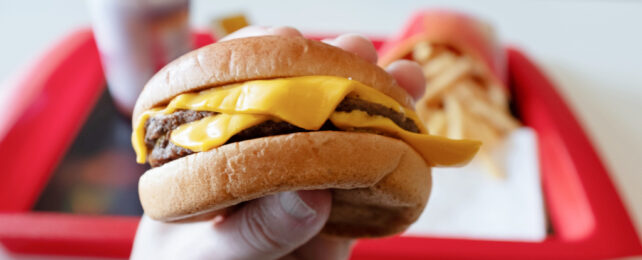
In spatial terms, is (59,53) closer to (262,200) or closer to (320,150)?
(262,200)

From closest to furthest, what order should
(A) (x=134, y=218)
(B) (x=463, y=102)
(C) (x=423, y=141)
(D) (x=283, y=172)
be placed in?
(D) (x=283, y=172) → (C) (x=423, y=141) → (A) (x=134, y=218) → (B) (x=463, y=102)

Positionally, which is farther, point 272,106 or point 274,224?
point 274,224

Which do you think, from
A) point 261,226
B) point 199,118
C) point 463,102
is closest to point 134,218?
point 261,226

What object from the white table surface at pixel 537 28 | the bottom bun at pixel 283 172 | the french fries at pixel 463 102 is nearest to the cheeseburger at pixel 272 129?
the bottom bun at pixel 283 172

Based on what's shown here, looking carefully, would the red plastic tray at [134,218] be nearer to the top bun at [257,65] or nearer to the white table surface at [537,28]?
the white table surface at [537,28]

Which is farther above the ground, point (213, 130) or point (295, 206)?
point (213, 130)

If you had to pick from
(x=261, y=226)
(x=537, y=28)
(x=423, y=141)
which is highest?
(x=423, y=141)

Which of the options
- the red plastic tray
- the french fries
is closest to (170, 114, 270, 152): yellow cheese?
the red plastic tray

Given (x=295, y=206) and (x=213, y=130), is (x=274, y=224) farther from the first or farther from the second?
(x=213, y=130)
